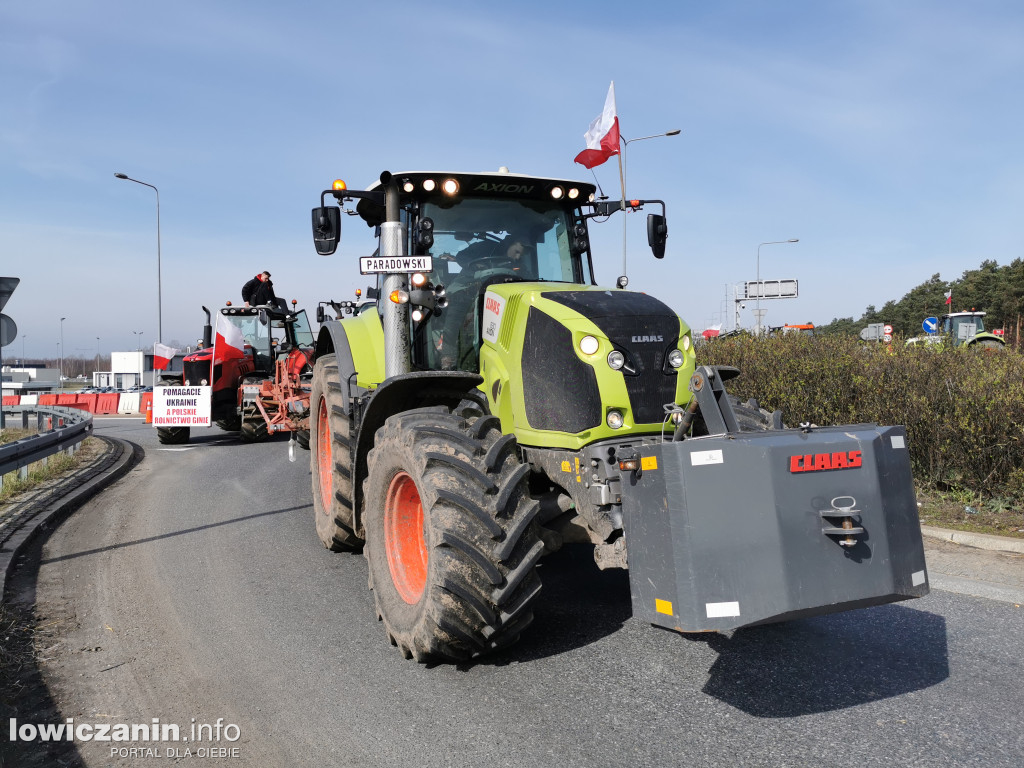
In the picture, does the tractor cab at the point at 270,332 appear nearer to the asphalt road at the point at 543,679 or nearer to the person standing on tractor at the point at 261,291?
the person standing on tractor at the point at 261,291

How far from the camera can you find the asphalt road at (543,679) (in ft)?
10.8

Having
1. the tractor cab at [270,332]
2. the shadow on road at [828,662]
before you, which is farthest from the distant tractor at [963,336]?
the tractor cab at [270,332]

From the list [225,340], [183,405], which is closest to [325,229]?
[225,340]

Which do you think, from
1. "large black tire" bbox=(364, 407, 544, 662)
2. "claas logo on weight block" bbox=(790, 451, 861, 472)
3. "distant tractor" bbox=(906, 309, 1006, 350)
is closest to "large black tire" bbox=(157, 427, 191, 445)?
"large black tire" bbox=(364, 407, 544, 662)

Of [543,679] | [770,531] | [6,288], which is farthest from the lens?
[6,288]

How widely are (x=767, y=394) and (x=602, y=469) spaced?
6.20m

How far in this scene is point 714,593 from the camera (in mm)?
3209

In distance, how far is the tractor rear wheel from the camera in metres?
5.99

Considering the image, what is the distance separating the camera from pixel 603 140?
32.6ft

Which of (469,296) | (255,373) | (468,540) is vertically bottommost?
(468,540)

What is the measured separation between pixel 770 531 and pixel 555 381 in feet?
4.85

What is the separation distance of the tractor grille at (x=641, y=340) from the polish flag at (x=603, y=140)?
5.41 m

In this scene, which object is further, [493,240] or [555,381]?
[493,240]

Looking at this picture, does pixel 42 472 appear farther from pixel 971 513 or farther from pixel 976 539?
pixel 971 513
